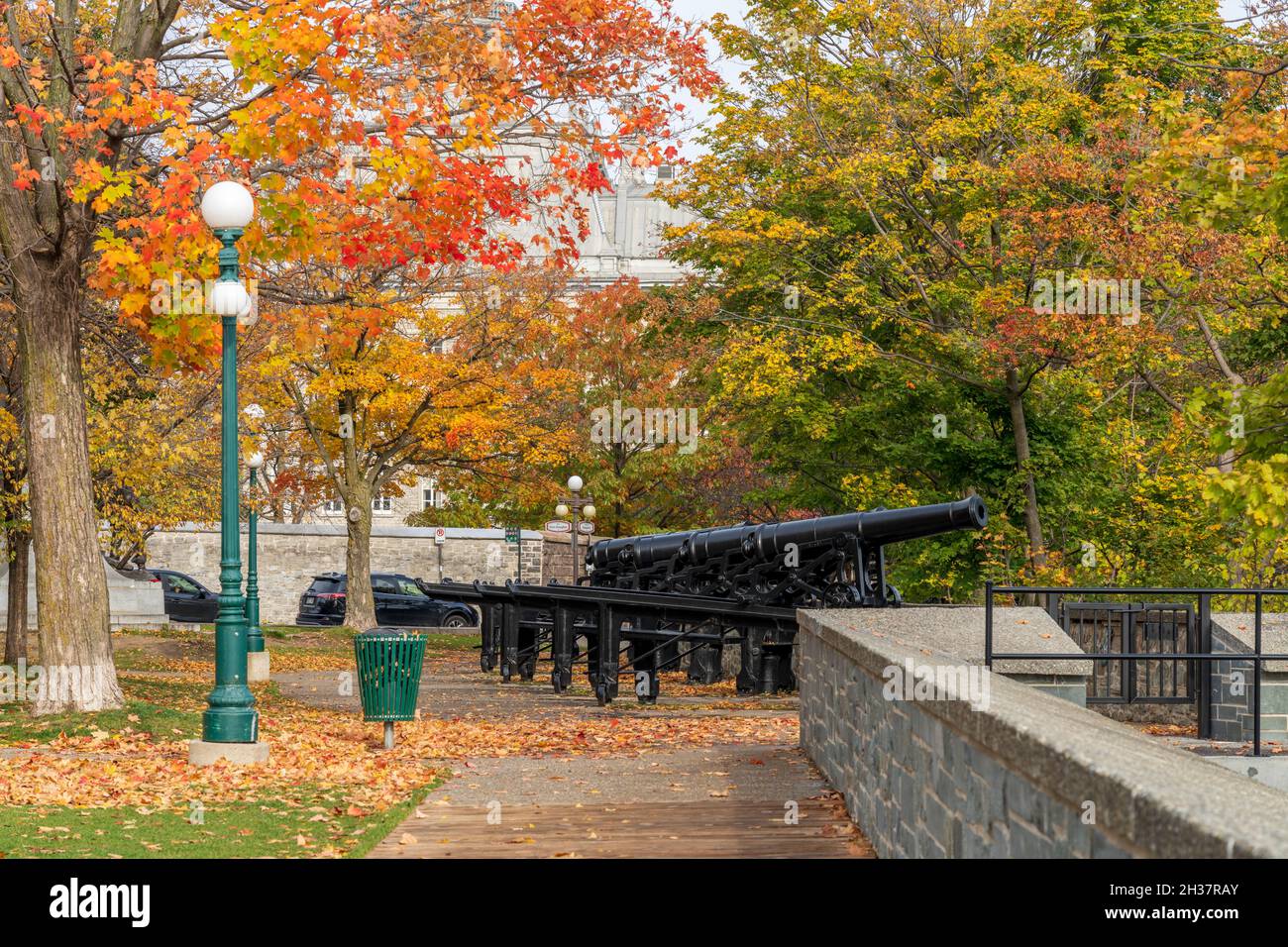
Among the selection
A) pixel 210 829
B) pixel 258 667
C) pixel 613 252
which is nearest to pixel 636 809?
pixel 210 829

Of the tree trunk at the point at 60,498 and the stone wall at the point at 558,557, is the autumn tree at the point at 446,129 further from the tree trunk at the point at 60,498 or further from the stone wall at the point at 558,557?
the stone wall at the point at 558,557

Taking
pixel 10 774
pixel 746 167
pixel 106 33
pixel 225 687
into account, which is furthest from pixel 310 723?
pixel 746 167

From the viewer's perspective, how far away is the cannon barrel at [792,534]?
16516 millimetres

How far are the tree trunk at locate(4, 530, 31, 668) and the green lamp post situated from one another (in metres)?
11.3

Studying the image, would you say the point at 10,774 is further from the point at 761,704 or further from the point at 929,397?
the point at 929,397

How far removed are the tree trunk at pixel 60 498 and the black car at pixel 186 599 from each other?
29.4m

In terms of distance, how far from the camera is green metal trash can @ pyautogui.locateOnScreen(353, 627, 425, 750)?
509 inches

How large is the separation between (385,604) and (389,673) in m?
32.0

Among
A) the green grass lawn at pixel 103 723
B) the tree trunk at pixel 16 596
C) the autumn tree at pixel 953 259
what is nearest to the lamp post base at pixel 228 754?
the green grass lawn at pixel 103 723

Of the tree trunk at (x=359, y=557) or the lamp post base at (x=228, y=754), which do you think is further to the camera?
the tree trunk at (x=359, y=557)

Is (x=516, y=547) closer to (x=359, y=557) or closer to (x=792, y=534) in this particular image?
(x=359, y=557)

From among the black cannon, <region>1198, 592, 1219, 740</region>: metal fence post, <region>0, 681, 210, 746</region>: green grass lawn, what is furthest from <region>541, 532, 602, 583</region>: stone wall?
<region>1198, 592, 1219, 740</region>: metal fence post

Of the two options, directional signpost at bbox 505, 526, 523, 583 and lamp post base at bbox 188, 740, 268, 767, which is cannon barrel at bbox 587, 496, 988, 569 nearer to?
lamp post base at bbox 188, 740, 268, 767

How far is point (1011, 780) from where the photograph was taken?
4.95 m
